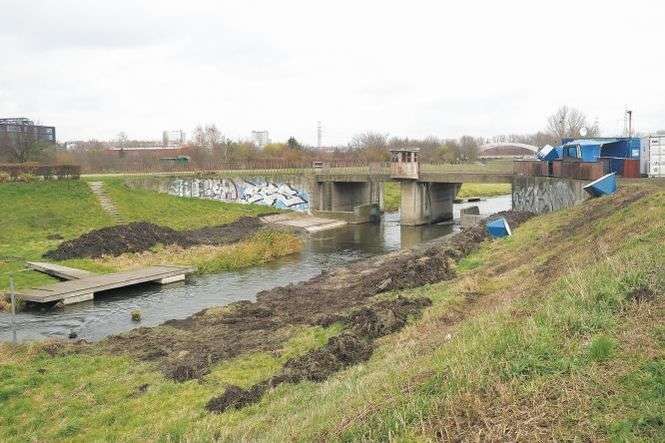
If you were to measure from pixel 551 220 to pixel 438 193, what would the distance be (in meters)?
29.1

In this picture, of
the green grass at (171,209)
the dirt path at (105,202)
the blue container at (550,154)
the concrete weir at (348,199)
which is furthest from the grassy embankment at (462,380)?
the concrete weir at (348,199)

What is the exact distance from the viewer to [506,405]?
317 inches

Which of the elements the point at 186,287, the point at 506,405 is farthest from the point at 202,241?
the point at 506,405

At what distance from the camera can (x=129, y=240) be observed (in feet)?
129

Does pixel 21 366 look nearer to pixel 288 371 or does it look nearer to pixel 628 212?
pixel 288 371

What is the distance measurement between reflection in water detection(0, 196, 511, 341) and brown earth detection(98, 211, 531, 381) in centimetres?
223

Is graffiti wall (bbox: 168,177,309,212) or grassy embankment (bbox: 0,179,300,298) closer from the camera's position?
grassy embankment (bbox: 0,179,300,298)

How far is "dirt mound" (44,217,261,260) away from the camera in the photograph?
36.8 m

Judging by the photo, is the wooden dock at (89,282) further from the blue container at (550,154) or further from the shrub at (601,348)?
the blue container at (550,154)

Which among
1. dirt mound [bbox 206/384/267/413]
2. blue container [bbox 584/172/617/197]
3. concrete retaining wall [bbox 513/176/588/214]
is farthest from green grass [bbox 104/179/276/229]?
dirt mound [bbox 206/384/267/413]

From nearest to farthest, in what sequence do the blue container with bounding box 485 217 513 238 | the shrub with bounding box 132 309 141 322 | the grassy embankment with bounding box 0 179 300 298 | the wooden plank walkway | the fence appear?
1. the shrub with bounding box 132 309 141 322
2. the wooden plank walkway
3. the blue container with bounding box 485 217 513 238
4. the grassy embankment with bounding box 0 179 300 298
5. the fence

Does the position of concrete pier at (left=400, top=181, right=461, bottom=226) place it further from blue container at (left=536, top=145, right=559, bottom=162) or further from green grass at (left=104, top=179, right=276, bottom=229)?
green grass at (left=104, top=179, right=276, bottom=229)

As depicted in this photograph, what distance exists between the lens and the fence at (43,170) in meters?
51.6

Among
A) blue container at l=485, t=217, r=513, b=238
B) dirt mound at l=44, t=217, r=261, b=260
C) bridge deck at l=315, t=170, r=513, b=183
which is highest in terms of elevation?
bridge deck at l=315, t=170, r=513, b=183
